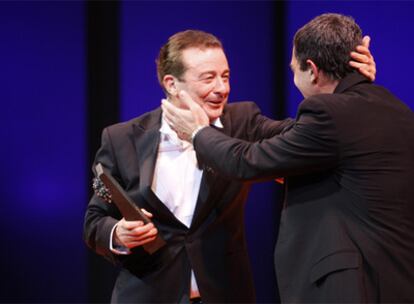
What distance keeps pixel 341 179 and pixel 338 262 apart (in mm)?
194

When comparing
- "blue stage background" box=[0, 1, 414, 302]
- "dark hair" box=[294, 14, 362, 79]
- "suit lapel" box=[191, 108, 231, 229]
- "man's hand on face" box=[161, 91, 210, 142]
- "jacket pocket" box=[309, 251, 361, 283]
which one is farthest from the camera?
"blue stage background" box=[0, 1, 414, 302]

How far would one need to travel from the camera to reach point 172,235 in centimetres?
190

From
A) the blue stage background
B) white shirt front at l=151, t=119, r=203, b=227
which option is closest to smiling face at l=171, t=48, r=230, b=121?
white shirt front at l=151, t=119, r=203, b=227

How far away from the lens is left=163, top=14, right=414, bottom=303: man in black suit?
4.99ft

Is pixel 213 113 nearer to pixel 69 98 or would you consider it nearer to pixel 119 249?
pixel 119 249

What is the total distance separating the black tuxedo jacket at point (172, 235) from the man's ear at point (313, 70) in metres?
0.36

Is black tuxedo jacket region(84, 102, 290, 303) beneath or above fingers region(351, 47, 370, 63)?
beneath

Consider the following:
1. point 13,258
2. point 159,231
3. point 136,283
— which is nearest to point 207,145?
point 159,231

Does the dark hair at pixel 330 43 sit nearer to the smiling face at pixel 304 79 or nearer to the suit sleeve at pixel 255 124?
the smiling face at pixel 304 79

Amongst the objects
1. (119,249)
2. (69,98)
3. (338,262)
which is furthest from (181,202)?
(69,98)

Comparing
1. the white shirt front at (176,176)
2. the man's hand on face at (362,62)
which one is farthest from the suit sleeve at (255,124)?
the man's hand on face at (362,62)

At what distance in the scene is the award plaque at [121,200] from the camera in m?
1.70

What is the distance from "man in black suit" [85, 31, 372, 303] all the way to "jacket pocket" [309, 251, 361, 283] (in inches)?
17.4

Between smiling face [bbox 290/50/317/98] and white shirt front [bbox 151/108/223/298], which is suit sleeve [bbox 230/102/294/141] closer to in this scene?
white shirt front [bbox 151/108/223/298]
